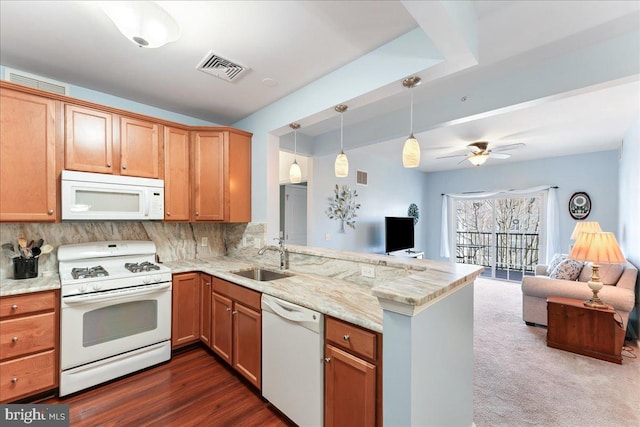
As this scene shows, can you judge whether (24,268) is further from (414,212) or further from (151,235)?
(414,212)

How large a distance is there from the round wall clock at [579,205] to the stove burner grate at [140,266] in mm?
7346

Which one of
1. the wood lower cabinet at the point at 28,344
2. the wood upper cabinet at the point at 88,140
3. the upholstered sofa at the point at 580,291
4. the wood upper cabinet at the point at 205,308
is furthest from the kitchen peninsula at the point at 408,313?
the upholstered sofa at the point at 580,291

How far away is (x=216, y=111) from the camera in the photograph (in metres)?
3.24

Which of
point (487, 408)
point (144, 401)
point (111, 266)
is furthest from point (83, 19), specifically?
point (487, 408)

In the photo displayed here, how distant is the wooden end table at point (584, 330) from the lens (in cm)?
275

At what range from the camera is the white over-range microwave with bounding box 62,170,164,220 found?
2.30 m

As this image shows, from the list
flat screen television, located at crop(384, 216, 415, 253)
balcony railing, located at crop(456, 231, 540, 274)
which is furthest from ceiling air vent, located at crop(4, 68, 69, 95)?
balcony railing, located at crop(456, 231, 540, 274)

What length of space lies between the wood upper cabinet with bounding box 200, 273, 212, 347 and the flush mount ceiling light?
6.64ft

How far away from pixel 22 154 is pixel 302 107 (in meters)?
2.27

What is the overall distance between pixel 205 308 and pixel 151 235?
1.10m

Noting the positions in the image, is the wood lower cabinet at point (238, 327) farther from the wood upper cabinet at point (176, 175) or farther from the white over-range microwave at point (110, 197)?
the white over-range microwave at point (110, 197)

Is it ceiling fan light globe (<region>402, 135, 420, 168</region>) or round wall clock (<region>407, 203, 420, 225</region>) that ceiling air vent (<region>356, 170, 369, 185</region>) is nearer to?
round wall clock (<region>407, 203, 420, 225</region>)

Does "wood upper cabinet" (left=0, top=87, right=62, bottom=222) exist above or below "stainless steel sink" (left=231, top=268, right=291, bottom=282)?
above

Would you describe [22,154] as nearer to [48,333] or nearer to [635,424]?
[48,333]
